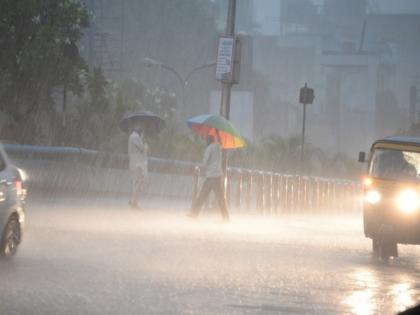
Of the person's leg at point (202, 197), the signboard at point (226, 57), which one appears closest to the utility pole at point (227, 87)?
the signboard at point (226, 57)

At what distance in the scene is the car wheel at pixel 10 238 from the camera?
13231 millimetres

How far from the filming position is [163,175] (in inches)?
1379

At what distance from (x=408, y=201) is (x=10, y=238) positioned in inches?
248

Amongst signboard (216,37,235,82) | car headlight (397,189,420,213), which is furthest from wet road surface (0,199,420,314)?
signboard (216,37,235,82)

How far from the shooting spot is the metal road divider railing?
2730 cm

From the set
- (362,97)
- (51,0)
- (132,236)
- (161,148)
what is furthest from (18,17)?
(362,97)

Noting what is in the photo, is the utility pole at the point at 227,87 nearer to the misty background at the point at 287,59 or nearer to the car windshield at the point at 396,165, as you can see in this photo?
the car windshield at the point at 396,165

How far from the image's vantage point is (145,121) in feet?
96.5

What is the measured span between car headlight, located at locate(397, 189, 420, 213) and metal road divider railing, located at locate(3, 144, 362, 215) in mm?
A: 10114

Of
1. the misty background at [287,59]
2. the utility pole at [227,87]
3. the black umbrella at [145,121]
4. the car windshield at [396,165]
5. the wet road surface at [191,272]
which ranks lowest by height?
the wet road surface at [191,272]

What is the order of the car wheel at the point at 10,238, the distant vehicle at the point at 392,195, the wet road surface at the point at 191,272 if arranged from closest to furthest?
1. the wet road surface at the point at 191,272
2. the car wheel at the point at 10,238
3. the distant vehicle at the point at 392,195

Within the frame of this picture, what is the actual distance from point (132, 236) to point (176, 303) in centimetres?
822

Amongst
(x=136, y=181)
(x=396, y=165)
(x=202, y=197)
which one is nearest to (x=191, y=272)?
(x=396, y=165)

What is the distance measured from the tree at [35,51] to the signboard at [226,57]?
4866mm
